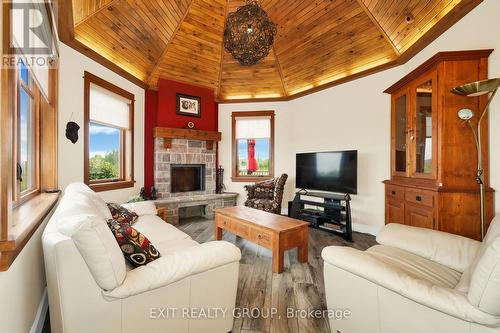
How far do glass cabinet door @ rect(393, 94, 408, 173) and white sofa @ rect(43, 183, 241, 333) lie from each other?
2.75 meters

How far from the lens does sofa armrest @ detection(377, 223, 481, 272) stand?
1607 mm

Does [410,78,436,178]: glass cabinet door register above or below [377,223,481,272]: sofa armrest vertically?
above

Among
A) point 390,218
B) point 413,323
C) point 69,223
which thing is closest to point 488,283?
point 413,323

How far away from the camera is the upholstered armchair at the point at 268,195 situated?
4.12m

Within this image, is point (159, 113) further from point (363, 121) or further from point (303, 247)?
point (363, 121)

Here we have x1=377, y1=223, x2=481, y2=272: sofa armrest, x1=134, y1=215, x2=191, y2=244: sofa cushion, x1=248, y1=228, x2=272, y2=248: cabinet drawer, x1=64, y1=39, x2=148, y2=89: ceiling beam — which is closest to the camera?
x1=377, y1=223, x2=481, y2=272: sofa armrest

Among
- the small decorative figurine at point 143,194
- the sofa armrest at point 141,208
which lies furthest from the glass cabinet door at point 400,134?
the small decorative figurine at point 143,194

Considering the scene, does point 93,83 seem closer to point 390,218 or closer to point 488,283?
point 488,283

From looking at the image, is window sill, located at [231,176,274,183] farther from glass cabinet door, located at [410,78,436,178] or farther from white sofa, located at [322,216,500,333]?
white sofa, located at [322,216,500,333]

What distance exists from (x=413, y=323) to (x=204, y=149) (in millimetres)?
4566

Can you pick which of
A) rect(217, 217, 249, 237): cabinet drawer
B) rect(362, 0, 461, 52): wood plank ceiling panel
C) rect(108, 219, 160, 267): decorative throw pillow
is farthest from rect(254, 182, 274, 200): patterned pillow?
rect(108, 219, 160, 267): decorative throw pillow

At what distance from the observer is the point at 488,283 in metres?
0.95

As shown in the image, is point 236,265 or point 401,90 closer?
point 236,265

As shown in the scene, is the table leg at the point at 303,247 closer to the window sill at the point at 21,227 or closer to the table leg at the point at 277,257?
the table leg at the point at 277,257
